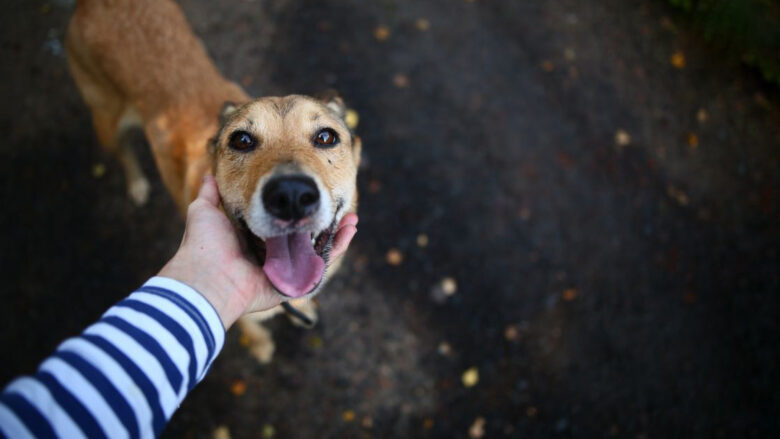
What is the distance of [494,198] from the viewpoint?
4.90 metres

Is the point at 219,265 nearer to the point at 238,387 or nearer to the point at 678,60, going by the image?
the point at 238,387

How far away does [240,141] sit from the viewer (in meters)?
2.62

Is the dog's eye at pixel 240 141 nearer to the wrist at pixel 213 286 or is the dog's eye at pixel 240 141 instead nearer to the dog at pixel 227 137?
the dog at pixel 227 137

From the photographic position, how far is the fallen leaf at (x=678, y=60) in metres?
5.78

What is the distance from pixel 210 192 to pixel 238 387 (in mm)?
2433

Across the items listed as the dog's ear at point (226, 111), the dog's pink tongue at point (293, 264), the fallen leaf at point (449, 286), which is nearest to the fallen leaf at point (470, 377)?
the fallen leaf at point (449, 286)

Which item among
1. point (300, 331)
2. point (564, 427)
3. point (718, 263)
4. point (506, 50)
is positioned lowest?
point (564, 427)

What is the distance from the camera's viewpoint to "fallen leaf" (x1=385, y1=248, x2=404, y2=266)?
457 centimetres

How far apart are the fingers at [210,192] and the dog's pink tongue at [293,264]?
1.46 ft

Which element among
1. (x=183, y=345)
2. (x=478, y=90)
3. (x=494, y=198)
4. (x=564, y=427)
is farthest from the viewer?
(x=478, y=90)

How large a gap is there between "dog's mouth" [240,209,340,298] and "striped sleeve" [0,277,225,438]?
1.50ft

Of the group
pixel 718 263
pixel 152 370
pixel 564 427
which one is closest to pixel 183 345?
pixel 152 370

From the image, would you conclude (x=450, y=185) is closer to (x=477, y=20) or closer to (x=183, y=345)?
(x=477, y=20)

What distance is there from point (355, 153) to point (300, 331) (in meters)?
2.20
